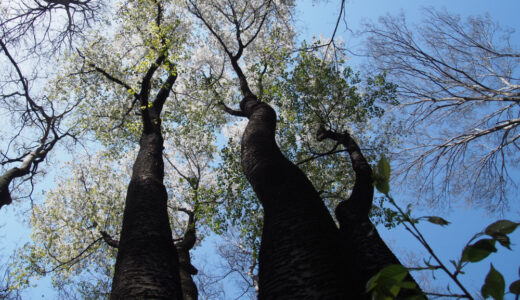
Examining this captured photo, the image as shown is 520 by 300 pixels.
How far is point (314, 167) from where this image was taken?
30.4 feet

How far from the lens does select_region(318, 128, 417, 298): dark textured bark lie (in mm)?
2281

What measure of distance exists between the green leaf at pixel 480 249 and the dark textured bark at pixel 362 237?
44.4 inches

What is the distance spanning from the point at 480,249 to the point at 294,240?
163 cm

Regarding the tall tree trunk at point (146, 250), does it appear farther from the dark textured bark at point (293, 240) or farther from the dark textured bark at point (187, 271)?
the dark textured bark at point (187, 271)


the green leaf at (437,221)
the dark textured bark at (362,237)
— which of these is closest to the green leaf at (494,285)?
the green leaf at (437,221)

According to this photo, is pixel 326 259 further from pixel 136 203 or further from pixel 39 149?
pixel 39 149

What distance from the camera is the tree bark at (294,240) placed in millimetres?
1793

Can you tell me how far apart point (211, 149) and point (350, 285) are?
1154cm

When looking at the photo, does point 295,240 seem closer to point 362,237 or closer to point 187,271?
point 362,237

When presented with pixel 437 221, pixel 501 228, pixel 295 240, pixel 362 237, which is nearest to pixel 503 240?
pixel 501 228

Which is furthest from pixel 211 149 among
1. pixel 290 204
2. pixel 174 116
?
pixel 290 204

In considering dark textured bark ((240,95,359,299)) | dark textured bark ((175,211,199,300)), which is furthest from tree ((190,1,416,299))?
dark textured bark ((175,211,199,300))

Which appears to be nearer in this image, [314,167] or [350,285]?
[350,285]

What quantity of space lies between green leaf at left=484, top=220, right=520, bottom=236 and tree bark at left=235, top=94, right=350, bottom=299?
4.03 feet
